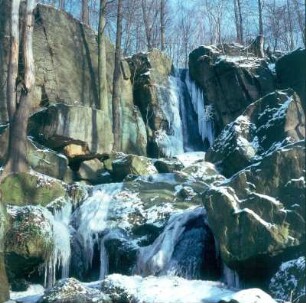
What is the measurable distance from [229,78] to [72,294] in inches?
499

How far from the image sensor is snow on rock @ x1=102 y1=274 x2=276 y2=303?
8070 mm

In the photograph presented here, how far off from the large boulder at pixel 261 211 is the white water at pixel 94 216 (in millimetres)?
3246

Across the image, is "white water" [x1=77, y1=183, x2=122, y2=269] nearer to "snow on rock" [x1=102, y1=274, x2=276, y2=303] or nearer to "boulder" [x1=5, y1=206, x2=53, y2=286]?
"boulder" [x1=5, y1=206, x2=53, y2=286]

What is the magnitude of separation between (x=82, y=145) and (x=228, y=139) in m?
4.11

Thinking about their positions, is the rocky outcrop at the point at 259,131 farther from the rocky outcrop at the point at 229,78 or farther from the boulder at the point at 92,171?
the rocky outcrop at the point at 229,78

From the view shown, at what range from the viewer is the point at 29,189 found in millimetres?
12336

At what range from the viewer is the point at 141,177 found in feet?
45.1

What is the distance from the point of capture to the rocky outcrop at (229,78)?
61.2 ft

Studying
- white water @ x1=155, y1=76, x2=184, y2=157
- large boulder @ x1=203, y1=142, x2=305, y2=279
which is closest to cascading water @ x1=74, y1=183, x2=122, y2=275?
large boulder @ x1=203, y1=142, x2=305, y2=279

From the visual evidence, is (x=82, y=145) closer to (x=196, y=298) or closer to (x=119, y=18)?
(x=119, y=18)

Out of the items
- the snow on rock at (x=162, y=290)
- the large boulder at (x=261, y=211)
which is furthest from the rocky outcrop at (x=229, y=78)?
the snow on rock at (x=162, y=290)

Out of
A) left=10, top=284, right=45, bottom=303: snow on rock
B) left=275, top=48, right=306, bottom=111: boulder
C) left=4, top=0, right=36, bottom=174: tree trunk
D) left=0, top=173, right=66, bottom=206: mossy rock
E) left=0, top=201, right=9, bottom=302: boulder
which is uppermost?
left=275, top=48, right=306, bottom=111: boulder

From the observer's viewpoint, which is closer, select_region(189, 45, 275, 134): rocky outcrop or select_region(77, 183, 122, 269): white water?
select_region(77, 183, 122, 269): white water

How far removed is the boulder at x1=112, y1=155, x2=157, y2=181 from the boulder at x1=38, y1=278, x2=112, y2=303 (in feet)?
22.1
